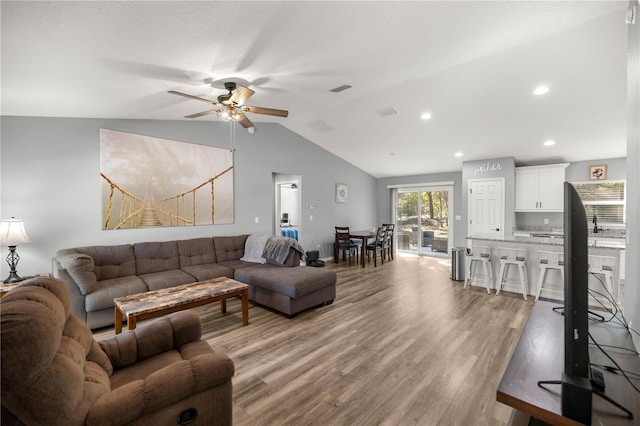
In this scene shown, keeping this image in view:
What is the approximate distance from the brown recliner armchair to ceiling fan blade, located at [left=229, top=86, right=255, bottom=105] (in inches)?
82.9

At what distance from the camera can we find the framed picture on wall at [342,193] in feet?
24.3

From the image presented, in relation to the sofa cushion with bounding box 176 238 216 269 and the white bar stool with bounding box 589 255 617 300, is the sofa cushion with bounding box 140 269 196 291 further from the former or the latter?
the white bar stool with bounding box 589 255 617 300

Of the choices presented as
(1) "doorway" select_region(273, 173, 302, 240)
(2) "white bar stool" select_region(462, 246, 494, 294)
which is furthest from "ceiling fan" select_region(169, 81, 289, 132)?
(2) "white bar stool" select_region(462, 246, 494, 294)

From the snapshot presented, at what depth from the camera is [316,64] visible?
9.50 ft

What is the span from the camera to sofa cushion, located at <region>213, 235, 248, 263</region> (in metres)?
4.73

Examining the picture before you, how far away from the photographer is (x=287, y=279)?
351 cm

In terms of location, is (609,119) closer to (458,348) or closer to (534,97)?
(534,97)

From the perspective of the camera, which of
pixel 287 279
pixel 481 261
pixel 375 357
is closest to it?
pixel 375 357

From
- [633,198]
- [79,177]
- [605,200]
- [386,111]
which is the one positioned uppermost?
[386,111]

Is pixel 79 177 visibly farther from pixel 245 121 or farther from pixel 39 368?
pixel 39 368

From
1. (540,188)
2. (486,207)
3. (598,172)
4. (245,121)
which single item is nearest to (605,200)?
(598,172)

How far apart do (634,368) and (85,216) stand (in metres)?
5.32

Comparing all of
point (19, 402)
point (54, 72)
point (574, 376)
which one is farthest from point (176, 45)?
point (574, 376)

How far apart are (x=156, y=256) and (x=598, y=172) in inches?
323
